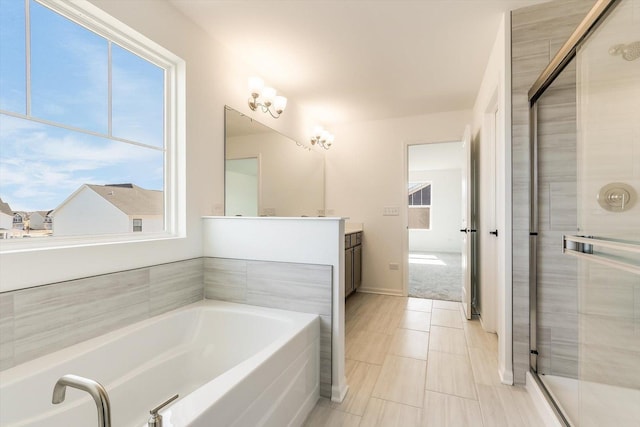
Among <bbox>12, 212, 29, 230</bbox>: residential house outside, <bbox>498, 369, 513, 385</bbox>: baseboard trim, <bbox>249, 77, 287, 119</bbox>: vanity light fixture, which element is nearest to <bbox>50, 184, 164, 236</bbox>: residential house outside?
<bbox>12, 212, 29, 230</bbox>: residential house outside

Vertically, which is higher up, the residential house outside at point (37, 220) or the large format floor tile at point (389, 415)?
the residential house outside at point (37, 220)

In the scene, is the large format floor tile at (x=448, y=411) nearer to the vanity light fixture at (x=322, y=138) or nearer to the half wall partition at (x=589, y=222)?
the half wall partition at (x=589, y=222)

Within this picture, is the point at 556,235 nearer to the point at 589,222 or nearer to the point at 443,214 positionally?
the point at 589,222

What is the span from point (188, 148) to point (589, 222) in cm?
235

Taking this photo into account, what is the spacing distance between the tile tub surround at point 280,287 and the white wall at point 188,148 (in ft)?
0.86

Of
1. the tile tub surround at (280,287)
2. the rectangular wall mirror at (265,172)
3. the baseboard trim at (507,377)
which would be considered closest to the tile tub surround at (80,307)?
the tile tub surround at (280,287)

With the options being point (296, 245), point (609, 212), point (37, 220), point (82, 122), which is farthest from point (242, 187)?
point (609, 212)

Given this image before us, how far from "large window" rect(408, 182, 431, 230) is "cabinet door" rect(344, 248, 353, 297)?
16.9 feet

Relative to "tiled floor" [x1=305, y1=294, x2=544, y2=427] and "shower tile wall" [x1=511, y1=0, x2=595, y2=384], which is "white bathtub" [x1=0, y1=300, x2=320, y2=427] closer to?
"tiled floor" [x1=305, y1=294, x2=544, y2=427]

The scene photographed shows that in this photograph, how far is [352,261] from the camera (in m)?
3.60

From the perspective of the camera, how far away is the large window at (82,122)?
1262mm

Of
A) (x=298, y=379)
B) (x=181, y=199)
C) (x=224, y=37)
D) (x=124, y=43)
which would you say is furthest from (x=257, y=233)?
(x=224, y=37)

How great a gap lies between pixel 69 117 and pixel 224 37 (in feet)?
4.10

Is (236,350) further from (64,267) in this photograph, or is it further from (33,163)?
(33,163)
